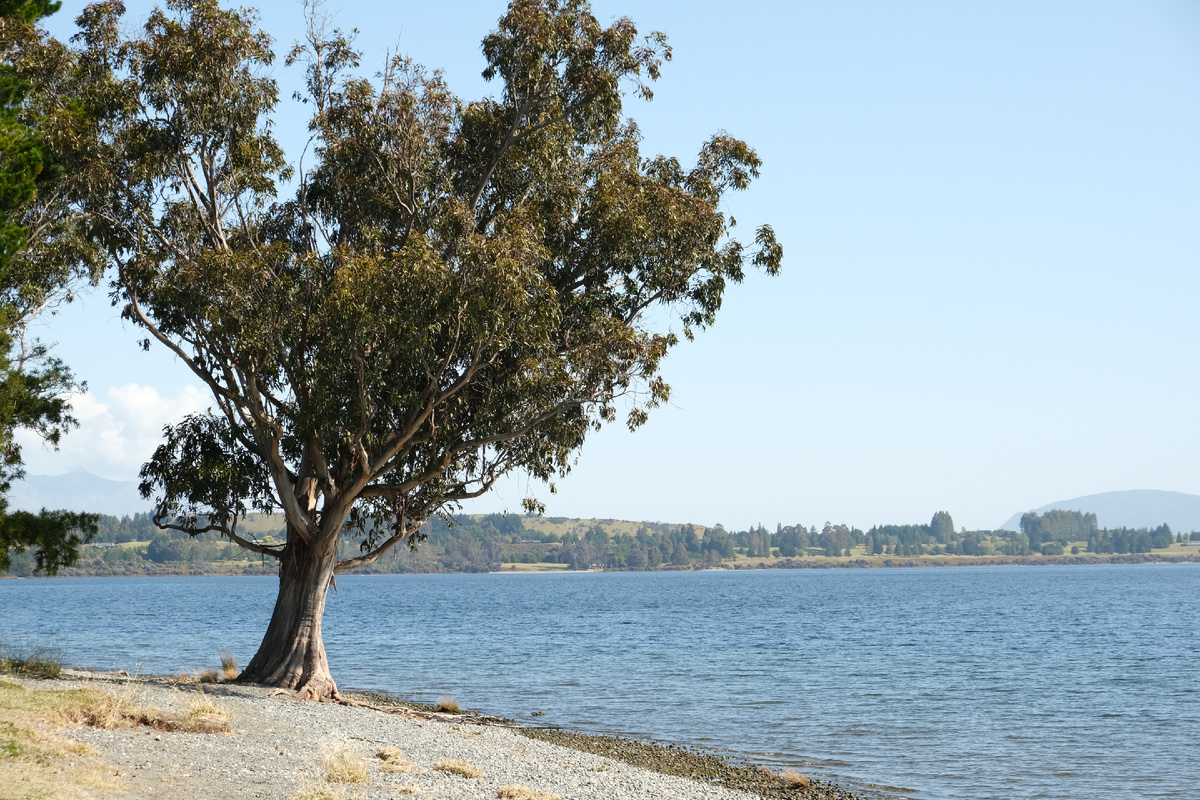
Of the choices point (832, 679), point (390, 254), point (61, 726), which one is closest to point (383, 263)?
point (390, 254)

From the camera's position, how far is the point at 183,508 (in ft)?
76.4

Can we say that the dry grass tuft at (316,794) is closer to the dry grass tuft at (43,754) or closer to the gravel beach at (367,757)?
the gravel beach at (367,757)

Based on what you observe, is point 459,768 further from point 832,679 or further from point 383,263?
point 832,679

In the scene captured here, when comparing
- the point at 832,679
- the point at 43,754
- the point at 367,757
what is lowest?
the point at 832,679

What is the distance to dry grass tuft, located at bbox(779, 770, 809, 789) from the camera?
1748cm

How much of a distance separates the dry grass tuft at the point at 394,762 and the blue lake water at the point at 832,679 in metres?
8.72

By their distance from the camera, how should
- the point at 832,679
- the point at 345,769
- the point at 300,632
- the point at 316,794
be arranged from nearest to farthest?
the point at 316,794, the point at 345,769, the point at 300,632, the point at 832,679

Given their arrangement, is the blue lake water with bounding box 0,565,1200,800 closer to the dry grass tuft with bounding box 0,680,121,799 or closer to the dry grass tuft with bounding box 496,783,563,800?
the dry grass tuft with bounding box 496,783,563,800

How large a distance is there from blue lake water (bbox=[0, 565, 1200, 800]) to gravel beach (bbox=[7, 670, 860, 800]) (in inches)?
101

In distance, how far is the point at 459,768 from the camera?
14.2 meters

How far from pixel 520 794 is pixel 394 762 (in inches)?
84.9

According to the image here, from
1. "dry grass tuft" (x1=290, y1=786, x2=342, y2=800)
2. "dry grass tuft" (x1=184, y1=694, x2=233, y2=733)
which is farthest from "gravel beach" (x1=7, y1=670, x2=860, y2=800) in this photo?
"dry grass tuft" (x1=184, y1=694, x2=233, y2=733)

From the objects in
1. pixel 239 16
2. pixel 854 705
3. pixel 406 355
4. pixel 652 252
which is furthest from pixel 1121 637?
pixel 239 16

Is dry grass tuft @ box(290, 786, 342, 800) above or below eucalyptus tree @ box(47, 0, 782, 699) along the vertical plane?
below
